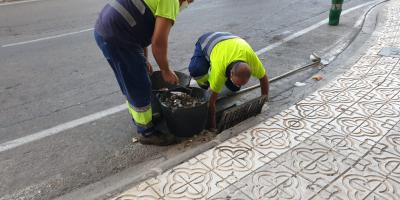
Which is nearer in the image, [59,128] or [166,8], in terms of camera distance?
[166,8]

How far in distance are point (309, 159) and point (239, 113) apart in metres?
0.88

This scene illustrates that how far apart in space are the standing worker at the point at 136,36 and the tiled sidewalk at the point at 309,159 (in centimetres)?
82

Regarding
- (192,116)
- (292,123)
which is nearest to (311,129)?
(292,123)

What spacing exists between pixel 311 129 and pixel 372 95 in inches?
45.6

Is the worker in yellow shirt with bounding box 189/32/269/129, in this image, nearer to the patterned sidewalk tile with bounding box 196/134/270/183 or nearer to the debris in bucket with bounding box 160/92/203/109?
the debris in bucket with bounding box 160/92/203/109

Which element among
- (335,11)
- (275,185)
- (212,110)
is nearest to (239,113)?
(212,110)

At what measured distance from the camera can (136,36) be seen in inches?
114

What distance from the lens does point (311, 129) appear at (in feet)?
11.3

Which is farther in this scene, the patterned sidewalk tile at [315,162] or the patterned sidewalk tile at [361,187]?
the patterned sidewalk tile at [315,162]

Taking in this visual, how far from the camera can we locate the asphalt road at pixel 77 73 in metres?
3.10

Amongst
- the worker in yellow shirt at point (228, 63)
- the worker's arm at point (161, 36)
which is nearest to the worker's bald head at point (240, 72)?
the worker in yellow shirt at point (228, 63)

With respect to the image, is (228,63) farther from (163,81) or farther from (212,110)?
(163,81)

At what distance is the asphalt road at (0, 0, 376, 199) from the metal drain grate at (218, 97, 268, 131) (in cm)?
61

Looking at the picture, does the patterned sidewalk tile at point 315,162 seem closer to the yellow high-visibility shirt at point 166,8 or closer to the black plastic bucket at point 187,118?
the black plastic bucket at point 187,118
